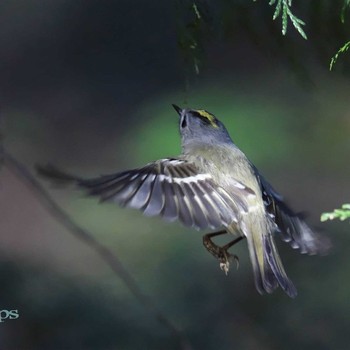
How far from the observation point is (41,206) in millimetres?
5414

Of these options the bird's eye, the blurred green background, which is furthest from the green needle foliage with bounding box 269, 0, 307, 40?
the bird's eye

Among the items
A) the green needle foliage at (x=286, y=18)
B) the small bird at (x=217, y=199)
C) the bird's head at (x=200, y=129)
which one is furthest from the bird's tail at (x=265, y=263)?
the green needle foliage at (x=286, y=18)

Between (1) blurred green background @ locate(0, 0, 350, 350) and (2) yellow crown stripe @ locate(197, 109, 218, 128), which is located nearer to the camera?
(2) yellow crown stripe @ locate(197, 109, 218, 128)

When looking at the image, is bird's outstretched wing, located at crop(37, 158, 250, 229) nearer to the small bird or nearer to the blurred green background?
the small bird

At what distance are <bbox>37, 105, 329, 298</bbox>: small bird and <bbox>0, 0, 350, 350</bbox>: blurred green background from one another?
0.79 ft

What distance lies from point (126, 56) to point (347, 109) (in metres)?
1.33

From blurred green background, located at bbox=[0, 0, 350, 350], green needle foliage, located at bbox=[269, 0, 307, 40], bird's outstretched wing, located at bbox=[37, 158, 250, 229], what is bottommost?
blurred green background, located at bbox=[0, 0, 350, 350]

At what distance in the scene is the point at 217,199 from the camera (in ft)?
7.43

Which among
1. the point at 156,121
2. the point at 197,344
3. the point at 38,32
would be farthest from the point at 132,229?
the point at 38,32

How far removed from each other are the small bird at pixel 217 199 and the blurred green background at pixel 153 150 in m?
0.24

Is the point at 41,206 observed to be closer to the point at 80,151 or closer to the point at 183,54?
the point at 80,151

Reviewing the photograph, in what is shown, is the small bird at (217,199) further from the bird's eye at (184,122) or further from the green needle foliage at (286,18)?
the green needle foliage at (286,18)

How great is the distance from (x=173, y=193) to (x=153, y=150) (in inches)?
72.3

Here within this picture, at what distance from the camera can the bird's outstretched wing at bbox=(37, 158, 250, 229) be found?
2138 mm
